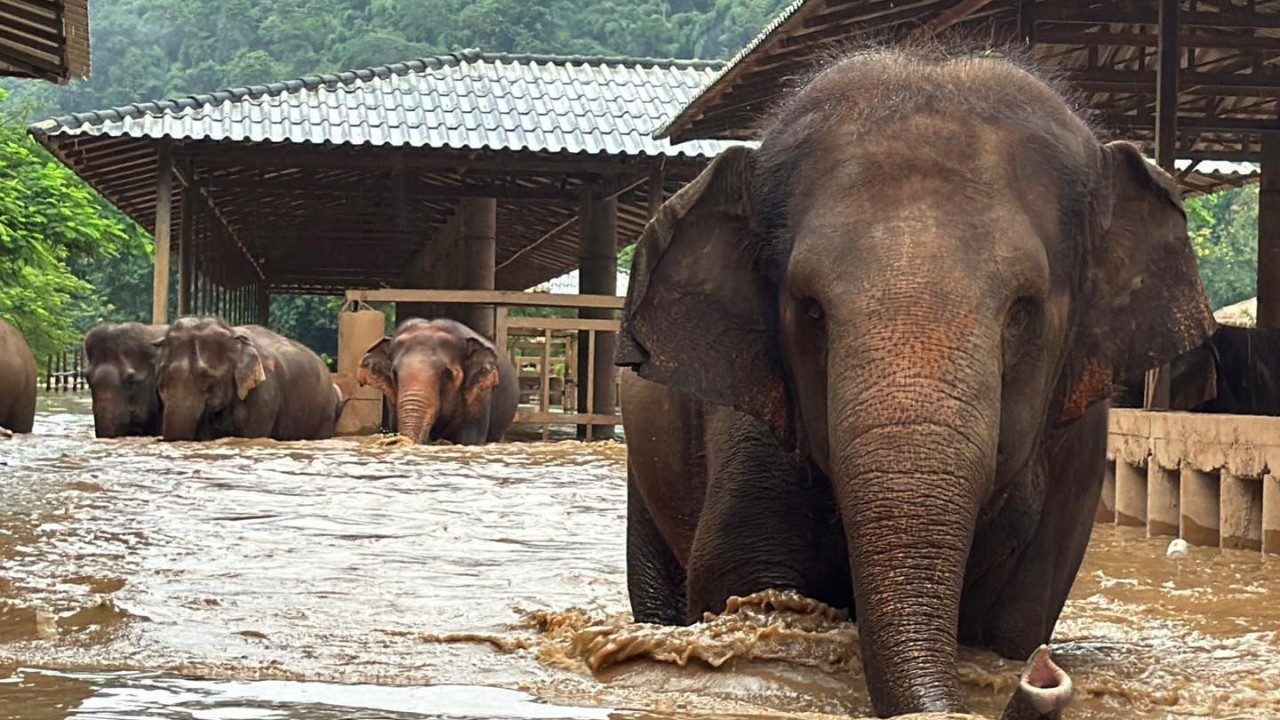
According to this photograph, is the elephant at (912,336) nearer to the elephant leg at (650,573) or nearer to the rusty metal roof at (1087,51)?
the elephant leg at (650,573)

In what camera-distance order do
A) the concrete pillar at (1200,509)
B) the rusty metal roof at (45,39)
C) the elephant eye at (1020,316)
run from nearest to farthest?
1. the elephant eye at (1020,316)
2. the concrete pillar at (1200,509)
3. the rusty metal roof at (45,39)

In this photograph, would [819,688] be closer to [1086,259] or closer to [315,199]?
[1086,259]

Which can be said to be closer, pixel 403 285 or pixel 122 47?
pixel 403 285

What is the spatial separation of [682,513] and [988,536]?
1.10m

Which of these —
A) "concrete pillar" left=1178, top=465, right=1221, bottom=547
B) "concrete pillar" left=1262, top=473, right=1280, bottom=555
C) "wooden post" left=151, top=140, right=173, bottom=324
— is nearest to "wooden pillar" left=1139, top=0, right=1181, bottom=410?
"concrete pillar" left=1178, top=465, right=1221, bottom=547

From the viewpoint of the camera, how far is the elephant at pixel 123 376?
1841cm

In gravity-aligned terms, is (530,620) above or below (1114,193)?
below

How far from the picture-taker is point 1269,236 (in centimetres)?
1717

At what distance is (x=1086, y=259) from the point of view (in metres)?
4.51

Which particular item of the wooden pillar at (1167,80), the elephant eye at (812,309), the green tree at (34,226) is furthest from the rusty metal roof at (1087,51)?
the green tree at (34,226)

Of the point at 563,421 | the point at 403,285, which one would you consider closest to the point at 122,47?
the point at 403,285

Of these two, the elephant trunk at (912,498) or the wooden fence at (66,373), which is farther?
the wooden fence at (66,373)

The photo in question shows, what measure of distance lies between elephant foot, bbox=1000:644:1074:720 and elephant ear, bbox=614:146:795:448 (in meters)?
1.27

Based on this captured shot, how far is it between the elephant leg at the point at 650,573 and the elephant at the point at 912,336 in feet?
2.29
